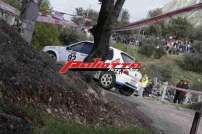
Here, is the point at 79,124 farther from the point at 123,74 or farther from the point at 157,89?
the point at 157,89

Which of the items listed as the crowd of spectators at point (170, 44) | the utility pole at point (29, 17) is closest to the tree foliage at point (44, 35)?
the crowd of spectators at point (170, 44)

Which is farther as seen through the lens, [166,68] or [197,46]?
[197,46]

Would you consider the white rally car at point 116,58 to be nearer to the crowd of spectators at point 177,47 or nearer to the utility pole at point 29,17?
the utility pole at point 29,17

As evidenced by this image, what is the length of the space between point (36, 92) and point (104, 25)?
13.2ft

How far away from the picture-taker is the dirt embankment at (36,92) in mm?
7891

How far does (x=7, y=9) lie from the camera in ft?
74.7

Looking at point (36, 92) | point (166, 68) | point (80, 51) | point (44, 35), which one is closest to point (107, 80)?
point (80, 51)

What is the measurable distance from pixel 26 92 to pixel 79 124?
0.99 meters

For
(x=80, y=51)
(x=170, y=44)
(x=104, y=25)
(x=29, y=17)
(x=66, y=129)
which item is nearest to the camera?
(x=66, y=129)

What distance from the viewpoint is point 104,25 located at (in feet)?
42.2

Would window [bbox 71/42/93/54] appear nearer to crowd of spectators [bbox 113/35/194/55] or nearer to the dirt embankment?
the dirt embankment

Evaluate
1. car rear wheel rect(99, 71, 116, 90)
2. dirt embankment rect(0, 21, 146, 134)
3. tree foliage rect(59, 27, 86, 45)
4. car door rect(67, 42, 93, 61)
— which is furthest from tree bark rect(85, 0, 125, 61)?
tree foliage rect(59, 27, 86, 45)

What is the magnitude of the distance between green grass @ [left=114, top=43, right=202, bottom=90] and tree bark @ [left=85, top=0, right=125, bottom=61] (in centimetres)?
4510

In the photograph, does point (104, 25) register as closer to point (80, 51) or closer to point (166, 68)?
point (80, 51)
